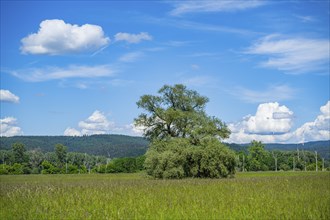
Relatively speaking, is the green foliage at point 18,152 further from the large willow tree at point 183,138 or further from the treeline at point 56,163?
the large willow tree at point 183,138

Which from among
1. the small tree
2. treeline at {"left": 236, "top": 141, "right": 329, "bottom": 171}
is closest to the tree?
treeline at {"left": 236, "top": 141, "right": 329, "bottom": 171}

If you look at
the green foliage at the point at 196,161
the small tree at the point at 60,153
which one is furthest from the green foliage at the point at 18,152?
the green foliage at the point at 196,161

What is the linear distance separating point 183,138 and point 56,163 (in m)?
112

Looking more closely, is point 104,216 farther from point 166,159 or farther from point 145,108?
point 145,108

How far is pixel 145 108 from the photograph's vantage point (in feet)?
207

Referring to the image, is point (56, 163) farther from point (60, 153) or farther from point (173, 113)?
point (173, 113)

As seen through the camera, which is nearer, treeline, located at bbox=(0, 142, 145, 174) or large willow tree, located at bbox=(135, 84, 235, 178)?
large willow tree, located at bbox=(135, 84, 235, 178)

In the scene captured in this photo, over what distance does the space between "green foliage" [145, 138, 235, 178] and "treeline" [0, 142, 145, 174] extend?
3138 inches

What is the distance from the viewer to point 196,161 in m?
44.2

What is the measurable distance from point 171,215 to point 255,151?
12983 centimetres

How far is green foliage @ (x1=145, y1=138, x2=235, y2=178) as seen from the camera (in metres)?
43.2

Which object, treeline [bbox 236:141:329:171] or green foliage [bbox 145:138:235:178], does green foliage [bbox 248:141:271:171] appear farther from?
green foliage [bbox 145:138:235:178]

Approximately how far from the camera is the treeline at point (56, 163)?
409 ft

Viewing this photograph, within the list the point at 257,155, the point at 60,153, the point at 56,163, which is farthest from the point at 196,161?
the point at 60,153
